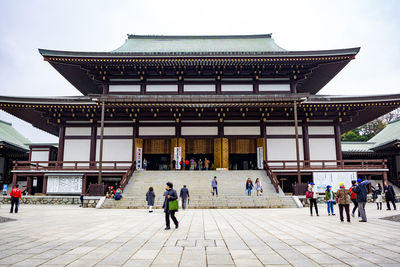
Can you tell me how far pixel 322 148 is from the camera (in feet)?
74.2

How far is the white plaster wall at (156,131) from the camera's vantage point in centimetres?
2314

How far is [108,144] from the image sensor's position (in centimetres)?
2267

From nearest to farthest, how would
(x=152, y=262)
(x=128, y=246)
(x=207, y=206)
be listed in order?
(x=152, y=262)
(x=128, y=246)
(x=207, y=206)

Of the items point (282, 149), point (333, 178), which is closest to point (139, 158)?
point (282, 149)

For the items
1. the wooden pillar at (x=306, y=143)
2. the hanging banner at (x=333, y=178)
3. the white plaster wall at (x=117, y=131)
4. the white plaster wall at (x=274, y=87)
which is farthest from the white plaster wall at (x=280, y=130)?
the white plaster wall at (x=117, y=131)

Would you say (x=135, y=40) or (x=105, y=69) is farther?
(x=135, y=40)

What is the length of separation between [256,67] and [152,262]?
20820mm

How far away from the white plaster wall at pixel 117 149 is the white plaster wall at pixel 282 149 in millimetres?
11378

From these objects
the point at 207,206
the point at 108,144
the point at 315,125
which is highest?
the point at 315,125

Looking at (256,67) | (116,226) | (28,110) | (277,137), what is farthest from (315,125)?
(28,110)

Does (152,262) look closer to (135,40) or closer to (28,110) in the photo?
(28,110)

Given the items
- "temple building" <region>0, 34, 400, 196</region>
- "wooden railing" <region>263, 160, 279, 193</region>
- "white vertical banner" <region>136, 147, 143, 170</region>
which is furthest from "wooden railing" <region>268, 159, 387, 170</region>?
"white vertical banner" <region>136, 147, 143, 170</region>

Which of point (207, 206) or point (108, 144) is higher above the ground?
point (108, 144)

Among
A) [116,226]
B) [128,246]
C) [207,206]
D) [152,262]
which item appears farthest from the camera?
[207,206]
